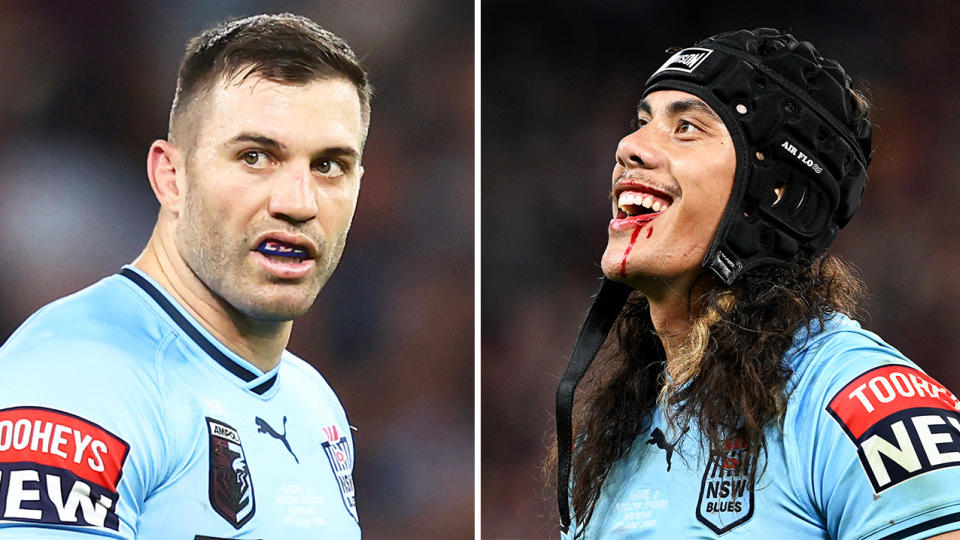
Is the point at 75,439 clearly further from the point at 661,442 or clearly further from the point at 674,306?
the point at 674,306

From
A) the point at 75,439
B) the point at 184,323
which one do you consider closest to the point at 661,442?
the point at 184,323

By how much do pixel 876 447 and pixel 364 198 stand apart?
2.31 m

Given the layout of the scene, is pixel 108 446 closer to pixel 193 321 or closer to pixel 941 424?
pixel 193 321

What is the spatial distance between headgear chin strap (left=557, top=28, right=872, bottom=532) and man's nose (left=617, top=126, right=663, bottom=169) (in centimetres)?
15

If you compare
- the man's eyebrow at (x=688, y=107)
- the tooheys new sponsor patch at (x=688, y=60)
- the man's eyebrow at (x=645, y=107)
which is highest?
the tooheys new sponsor patch at (x=688, y=60)

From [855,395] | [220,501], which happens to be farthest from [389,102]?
[855,395]

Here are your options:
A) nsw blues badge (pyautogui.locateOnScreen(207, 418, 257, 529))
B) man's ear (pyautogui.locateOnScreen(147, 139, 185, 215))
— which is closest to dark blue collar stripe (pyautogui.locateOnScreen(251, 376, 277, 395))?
nsw blues badge (pyautogui.locateOnScreen(207, 418, 257, 529))

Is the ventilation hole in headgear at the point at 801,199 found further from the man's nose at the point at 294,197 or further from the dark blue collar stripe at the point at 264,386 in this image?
the dark blue collar stripe at the point at 264,386

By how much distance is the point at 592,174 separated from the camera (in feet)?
15.2

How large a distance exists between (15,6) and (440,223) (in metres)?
1.58

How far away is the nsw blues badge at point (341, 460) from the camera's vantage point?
2654mm

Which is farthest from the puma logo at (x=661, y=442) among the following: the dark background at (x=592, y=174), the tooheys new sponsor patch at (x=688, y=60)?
the dark background at (x=592, y=174)

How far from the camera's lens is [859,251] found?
4.89 m

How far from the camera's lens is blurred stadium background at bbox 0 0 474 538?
2.89 meters
